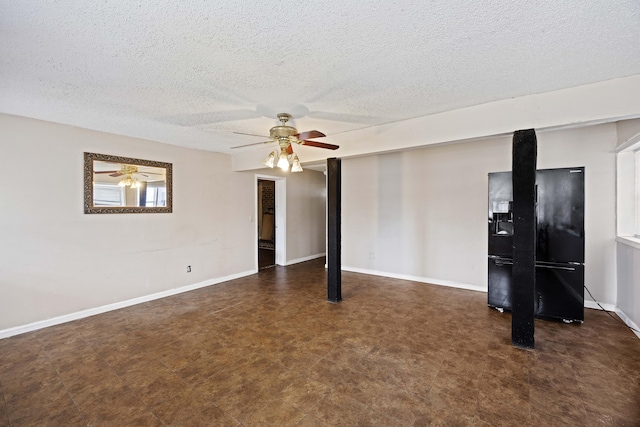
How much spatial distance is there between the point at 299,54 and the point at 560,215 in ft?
11.5

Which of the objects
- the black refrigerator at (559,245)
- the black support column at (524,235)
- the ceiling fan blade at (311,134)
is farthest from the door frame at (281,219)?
the black support column at (524,235)

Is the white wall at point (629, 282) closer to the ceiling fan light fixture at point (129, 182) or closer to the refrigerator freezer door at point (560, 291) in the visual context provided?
the refrigerator freezer door at point (560, 291)

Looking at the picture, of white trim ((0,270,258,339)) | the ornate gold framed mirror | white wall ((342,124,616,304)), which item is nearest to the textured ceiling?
the ornate gold framed mirror

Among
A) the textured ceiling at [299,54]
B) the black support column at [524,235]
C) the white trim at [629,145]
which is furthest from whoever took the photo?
the white trim at [629,145]

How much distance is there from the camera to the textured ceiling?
145 cm

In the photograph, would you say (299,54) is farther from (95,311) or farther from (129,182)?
(95,311)

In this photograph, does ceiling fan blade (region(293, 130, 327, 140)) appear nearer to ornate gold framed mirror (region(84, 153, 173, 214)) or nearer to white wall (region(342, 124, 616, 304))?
ornate gold framed mirror (region(84, 153, 173, 214))

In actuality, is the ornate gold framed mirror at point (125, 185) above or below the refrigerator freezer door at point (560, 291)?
above

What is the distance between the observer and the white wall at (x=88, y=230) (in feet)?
10.1

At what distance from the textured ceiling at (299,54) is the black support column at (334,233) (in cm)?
120

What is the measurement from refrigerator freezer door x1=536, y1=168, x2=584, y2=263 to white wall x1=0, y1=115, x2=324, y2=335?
486 cm

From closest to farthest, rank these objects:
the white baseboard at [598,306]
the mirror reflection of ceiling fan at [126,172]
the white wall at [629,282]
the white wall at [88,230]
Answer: the white wall at [629,282]
the white wall at [88,230]
the white baseboard at [598,306]
the mirror reflection of ceiling fan at [126,172]

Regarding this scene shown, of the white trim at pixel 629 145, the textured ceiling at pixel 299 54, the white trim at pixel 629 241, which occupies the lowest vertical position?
the white trim at pixel 629 241

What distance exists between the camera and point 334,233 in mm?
4121
